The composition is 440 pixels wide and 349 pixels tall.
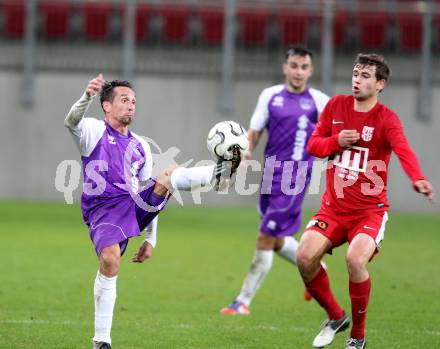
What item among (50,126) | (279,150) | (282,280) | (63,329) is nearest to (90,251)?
(282,280)

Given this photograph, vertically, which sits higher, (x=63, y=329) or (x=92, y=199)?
(x=92, y=199)

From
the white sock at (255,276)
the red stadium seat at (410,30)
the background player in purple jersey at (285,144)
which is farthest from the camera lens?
the red stadium seat at (410,30)

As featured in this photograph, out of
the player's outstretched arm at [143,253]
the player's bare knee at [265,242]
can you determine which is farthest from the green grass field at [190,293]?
the player's outstretched arm at [143,253]

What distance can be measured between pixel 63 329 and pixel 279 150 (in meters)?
2.96

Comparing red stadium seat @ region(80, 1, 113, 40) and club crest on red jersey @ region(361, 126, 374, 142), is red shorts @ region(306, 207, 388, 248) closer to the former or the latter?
club crest on red jersey @ region(361, 126, 374, 142)

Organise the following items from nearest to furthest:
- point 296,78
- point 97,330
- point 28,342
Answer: point 97,330
point 28,342
point 296,78

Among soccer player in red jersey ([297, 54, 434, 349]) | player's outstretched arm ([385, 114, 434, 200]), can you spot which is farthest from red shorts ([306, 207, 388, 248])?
player's outstretched arm ([385, 114, 434, 200])

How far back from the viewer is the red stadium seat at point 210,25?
72.3ft

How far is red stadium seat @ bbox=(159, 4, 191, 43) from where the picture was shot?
2197cm

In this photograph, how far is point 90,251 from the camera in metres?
13.4

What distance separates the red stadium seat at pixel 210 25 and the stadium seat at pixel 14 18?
13.2 feet

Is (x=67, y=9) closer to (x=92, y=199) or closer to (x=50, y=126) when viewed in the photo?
(x=50, y=126)

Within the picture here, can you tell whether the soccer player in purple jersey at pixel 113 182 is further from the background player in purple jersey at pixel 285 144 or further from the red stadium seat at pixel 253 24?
the red stadium seat at pixel 253 24

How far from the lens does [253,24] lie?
72.7 feet
